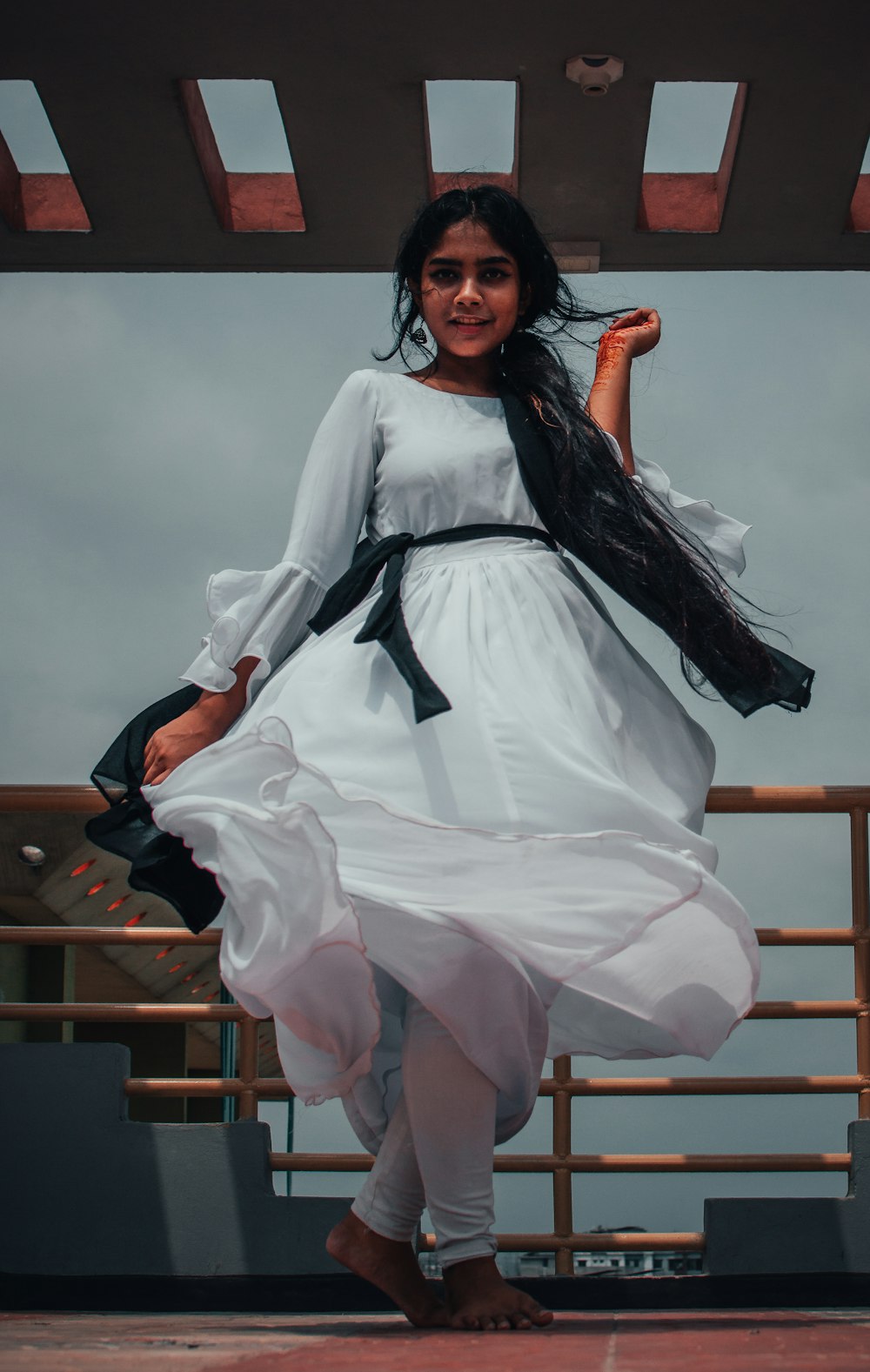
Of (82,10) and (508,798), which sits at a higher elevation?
(82,10)

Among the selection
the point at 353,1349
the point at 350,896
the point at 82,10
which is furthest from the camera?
the point at 82,10

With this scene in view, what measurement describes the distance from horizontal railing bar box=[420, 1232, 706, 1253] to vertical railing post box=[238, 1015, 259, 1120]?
1.32ft

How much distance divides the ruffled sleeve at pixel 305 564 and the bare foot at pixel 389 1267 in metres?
0.79

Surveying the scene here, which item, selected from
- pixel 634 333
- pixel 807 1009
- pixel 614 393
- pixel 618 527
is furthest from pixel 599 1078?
pixel 634 333

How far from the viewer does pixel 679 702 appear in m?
2.20

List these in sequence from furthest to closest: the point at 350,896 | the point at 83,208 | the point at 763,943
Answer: the point at 83,208 < the point at 763,943 < the point at 350,896

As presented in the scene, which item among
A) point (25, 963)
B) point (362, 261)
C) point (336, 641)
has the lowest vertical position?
point (25, 963)

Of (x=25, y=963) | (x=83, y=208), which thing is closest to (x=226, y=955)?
(x=83, y=208)

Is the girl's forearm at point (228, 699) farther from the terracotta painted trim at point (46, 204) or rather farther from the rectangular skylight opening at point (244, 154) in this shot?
the terracotta painted trim at point (46, 204)

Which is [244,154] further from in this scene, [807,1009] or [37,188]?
[807,1009]

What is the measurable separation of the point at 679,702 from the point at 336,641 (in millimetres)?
540

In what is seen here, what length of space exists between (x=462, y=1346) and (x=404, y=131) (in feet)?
12.0

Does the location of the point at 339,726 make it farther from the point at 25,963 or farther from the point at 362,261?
the point at 25,963

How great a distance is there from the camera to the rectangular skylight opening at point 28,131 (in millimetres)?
4305
